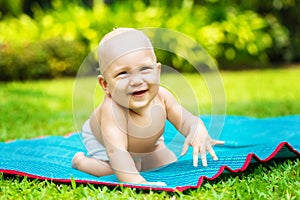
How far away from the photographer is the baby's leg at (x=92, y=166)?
101 inches

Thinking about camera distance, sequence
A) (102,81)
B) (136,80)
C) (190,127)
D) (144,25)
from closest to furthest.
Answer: (136,80), (102,81), (190,127), (144,25)

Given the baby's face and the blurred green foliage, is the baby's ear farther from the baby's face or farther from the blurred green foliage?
the blurred green foliage

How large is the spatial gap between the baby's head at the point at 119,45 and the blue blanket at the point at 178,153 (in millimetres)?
559

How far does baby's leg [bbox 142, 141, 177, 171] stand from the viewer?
2.64m

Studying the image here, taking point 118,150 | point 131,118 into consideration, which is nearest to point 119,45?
point 131,118

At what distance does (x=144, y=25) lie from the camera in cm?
881

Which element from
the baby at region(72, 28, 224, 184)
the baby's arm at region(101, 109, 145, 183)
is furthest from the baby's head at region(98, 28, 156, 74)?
the baby's arm at region(101, 109, 145, 183)

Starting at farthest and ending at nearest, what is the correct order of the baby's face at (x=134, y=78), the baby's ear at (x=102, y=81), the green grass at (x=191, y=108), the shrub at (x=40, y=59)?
the shrub at (x=40, y=59) < the baby's ear at (x=102, y=81) < the baby's face at (x=134, y=78) < the green grass at (x=191, y=108)

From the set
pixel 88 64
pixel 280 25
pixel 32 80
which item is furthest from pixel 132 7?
pixel 88 64

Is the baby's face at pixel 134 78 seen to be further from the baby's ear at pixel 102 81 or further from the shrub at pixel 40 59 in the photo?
the shrub at pixel 40 59

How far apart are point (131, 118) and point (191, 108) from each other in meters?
0.61

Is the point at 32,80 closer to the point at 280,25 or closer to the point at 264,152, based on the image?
the point at 280,25

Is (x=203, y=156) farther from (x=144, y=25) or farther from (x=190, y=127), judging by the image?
(x=144, y=25)

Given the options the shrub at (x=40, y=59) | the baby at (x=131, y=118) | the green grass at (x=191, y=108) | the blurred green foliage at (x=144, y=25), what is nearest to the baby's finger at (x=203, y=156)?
the baby at (x=131, y=118)
